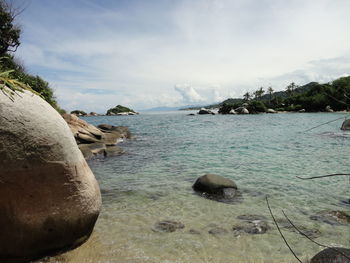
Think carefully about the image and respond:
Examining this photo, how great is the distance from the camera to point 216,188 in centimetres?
773

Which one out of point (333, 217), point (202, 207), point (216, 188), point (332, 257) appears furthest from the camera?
point (216, 188)

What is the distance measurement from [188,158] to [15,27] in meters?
24.1

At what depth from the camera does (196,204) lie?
6902 millimetres

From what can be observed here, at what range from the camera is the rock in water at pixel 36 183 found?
12.5ft

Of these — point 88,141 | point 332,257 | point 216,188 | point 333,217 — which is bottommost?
point 333,217


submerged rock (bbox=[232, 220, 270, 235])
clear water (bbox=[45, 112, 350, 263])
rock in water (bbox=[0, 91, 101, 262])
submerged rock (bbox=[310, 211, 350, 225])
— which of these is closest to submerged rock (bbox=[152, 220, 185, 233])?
clear water (bbox=[45, 112, 350, 263])

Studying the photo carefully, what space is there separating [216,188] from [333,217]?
3094mm

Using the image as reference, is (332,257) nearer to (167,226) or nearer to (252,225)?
(252,225)

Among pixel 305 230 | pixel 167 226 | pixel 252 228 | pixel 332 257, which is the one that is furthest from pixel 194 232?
pixel 332 257

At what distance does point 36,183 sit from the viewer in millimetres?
3914

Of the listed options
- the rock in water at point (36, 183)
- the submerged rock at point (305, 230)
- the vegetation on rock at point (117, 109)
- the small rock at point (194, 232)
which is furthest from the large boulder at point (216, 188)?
the vegetation on rock at point (117, 109)

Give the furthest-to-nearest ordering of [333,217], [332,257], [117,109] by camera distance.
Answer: [117,109], [333,217], [332,257]

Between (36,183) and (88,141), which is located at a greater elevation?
(36,183)

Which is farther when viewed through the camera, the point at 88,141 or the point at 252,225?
the point at 88,141
